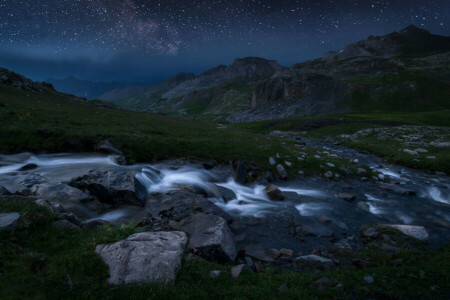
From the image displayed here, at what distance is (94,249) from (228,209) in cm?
777

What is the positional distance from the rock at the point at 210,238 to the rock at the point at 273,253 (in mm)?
1444

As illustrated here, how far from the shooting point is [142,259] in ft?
18.0

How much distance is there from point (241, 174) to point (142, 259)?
41.8 feet

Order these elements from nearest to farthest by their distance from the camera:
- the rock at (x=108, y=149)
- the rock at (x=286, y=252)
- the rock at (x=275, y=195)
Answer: the rock at (x=286, y=252) < the rock at (x=275, y=195) < the rock at (x=108, y=149)

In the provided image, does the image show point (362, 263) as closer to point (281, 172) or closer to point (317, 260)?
point (317, 260)

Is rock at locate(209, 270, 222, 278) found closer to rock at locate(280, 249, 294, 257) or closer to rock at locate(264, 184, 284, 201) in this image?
rock at locate(280, 249, 294, 257)

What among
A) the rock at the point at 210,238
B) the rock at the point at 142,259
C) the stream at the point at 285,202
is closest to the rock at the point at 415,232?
the stream at the point at 285,202

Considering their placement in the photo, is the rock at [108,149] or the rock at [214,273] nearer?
the rock at [214,273]

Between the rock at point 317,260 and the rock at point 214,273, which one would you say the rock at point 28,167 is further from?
the rock at point 317,260

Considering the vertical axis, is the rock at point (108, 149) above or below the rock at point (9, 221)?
above

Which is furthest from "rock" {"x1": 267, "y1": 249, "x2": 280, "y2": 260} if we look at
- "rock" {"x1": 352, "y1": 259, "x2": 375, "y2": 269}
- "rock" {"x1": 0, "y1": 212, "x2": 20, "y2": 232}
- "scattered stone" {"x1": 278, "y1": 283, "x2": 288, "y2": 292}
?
"rock" {"x1": 0, "y1": 212, "x2": 20, "y2": 232}

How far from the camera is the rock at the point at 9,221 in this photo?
18.9ft

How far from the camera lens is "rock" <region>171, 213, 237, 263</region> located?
708cm

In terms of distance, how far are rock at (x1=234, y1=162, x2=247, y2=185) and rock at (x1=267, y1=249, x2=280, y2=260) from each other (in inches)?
355
